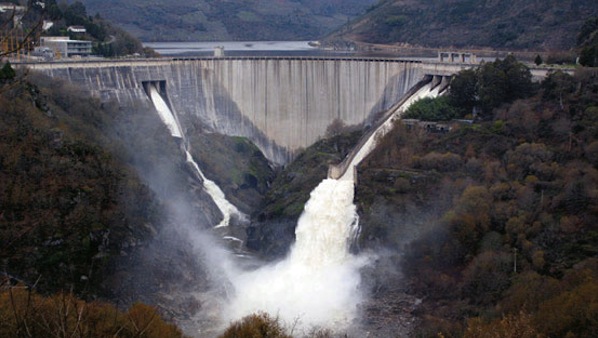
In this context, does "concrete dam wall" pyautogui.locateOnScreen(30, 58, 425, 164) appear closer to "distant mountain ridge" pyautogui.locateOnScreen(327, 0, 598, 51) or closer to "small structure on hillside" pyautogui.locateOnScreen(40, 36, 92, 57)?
"small structure on hillside" pyautogui.locateOnScreen(40, 36, 92, 57)

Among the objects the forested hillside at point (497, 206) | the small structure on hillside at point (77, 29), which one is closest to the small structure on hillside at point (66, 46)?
the small structure on hillside at point (77, 29)

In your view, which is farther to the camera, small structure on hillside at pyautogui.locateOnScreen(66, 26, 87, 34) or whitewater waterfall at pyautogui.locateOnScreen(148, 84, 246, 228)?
small structure on hillside at pyautogui.locateOnScreen(66, 26, 87, 34)

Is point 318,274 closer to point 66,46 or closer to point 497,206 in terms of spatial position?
point 497,206

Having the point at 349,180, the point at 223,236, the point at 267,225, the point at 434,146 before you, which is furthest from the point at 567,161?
the point at 223,236

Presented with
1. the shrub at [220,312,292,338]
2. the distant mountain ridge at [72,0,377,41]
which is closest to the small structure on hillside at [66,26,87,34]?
the shrub at [220,312,292,338]

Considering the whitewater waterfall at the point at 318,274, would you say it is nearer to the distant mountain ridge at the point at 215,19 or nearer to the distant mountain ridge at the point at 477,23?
the distant mountain ridge at the point at 477,23

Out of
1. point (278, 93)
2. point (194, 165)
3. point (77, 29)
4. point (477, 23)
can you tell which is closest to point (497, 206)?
point (194, 165)

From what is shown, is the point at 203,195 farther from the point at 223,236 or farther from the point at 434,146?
the point at 434,146
